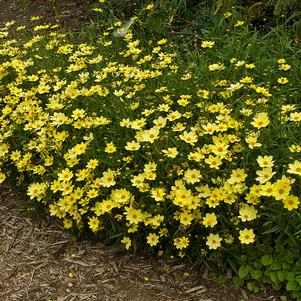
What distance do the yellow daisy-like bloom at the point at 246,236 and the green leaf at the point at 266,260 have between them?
149 millimetres

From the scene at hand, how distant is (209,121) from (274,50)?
4.60 feet

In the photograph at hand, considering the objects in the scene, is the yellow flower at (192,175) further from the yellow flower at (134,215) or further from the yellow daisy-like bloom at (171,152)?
the yellow flower at (134,215)

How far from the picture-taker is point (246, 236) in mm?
2572

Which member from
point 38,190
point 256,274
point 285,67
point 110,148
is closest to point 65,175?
point 38,190

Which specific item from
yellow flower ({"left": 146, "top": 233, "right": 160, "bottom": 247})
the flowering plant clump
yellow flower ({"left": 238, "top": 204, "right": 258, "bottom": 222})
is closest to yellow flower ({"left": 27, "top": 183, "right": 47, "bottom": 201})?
the flowering plant clump

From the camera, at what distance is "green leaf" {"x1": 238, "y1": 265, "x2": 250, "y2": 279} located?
2.67 metres

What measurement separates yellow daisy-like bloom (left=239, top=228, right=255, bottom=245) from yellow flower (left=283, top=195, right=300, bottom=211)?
0.79ft

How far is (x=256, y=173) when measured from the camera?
2.67m

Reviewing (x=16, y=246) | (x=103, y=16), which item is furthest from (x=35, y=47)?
(x=16, y=246)

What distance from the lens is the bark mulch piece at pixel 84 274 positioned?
278cm

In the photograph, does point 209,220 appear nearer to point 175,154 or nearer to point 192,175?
point 192,175

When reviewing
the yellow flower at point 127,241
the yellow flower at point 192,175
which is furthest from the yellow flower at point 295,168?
the yellow flower at point 127,241

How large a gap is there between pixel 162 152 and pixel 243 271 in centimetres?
81

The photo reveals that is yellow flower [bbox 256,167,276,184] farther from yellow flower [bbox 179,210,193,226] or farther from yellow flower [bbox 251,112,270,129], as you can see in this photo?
yellow flower [bbox 179,210,193,226]
